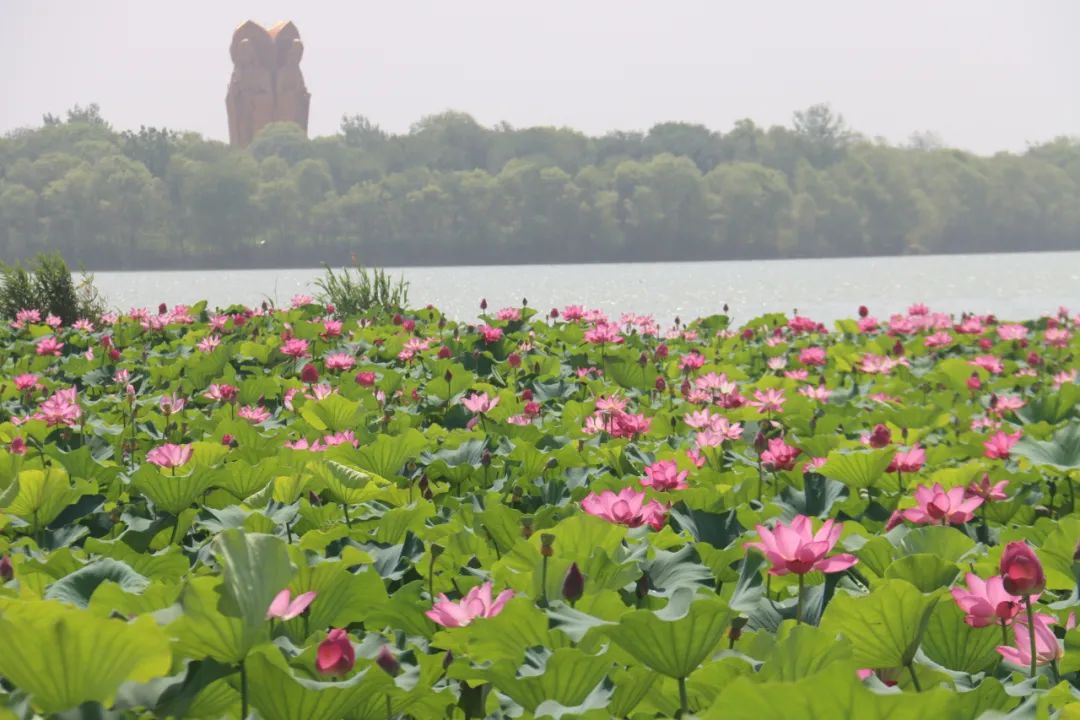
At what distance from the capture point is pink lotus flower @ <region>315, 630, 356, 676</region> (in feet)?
4.64

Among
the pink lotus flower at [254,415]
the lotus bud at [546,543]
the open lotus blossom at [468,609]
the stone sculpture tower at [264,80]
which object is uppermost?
the stone sculpture tower at [264,80]

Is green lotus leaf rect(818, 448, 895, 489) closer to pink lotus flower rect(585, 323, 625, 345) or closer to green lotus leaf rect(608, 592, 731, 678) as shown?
green lotus leaf rect(608, 592, 731, 678)

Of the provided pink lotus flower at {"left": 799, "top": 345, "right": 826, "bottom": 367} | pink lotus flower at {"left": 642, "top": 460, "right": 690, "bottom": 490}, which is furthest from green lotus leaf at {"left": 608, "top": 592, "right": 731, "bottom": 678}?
pink lotus flower at {"left": 799, "top": 345, "right": 826, "bottom": 367}

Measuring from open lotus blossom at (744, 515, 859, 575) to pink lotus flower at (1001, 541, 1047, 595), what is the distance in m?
0.21

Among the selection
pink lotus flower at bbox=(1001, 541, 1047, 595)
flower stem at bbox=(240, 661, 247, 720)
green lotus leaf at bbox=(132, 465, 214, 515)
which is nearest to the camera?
flower stem at bbox=(240, 661, 247, 720)

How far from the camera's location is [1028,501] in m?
3.04

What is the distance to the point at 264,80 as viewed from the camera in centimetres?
12481

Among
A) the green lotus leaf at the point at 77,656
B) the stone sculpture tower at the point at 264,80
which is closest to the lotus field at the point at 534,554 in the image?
the green lotus leaf at the point at 77,656

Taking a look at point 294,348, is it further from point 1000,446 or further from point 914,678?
point 914,678

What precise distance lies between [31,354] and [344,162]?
3440 inches

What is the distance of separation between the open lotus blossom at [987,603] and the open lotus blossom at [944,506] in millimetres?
620

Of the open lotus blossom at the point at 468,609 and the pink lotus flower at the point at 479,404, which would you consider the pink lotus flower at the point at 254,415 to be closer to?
the pink lotus flower at the point at 479,404

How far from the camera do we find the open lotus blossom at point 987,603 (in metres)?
1.66

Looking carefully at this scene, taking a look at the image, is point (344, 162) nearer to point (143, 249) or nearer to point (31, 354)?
point (143, 249)
